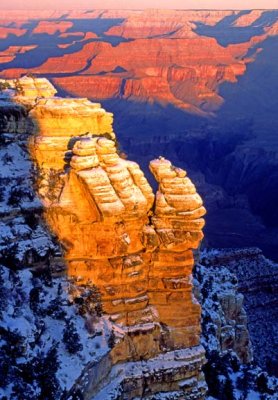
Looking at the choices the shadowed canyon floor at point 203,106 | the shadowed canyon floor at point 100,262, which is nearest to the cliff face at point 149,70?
the shadowed canyon floor at point 203,106

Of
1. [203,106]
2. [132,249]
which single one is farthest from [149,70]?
[132,249]

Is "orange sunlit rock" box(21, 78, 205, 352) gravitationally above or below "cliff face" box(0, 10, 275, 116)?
below

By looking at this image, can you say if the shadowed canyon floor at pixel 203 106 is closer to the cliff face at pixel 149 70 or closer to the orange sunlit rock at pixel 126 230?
the cliff face at pixel 149 70

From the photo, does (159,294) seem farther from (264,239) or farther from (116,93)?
(116,93)

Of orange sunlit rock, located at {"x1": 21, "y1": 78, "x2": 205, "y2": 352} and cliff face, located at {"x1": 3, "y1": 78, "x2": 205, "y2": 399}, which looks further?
orange sunlit rock, located at {"x1": 21, "y1": 78, "x2": 205, "y2": 352}

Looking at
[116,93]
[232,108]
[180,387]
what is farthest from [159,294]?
[232,108]

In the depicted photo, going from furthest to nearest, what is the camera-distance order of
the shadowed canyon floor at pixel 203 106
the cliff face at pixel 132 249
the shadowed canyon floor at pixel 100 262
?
the shadowed canyon floor at pixel 203 106
the cliff face at pixel 132 249
the shadowed canyon floor at pixel 100 262

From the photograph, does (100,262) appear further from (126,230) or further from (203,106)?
(203,106)

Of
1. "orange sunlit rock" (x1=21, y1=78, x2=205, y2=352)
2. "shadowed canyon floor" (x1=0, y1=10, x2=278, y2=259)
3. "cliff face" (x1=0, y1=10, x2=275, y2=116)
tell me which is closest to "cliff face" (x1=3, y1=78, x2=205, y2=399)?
"orange sunlit rock" (x1=21, y1=78, x2=205, y2=352)

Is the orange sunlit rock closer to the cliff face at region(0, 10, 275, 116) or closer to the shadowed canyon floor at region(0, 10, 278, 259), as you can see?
the shadowed canyon floor at region(0, 10, 278, 259)
